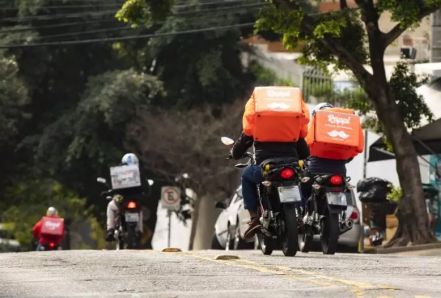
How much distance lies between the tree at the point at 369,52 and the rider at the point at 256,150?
835 cm

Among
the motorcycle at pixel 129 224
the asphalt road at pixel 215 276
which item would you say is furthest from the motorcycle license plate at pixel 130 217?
the asphalt road at pixel 215 276

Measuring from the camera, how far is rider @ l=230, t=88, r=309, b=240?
17.1 m

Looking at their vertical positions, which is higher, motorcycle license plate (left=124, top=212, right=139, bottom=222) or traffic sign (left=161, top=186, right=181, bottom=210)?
traffic sign (left=161, top=186, right=181, bottom=210)

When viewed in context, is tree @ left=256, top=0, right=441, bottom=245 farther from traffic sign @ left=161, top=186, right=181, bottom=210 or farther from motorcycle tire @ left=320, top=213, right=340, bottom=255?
traffic sign @ left=161, top=186, right=181, bottom=210

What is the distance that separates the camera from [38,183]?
2127 inches

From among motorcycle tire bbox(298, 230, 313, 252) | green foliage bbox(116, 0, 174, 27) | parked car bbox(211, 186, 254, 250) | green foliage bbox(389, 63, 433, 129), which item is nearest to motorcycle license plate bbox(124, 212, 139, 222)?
parked car bbox(211, 186, 254, 250)

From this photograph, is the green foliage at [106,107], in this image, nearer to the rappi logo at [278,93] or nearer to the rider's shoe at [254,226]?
the rider's shoe at [254,226]

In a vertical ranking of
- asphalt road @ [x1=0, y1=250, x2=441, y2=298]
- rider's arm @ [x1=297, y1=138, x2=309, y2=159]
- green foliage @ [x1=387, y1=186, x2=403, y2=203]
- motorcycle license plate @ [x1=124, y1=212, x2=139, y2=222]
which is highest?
rider's arm @ [x1=297, y1=138, x2=309, y2=159]

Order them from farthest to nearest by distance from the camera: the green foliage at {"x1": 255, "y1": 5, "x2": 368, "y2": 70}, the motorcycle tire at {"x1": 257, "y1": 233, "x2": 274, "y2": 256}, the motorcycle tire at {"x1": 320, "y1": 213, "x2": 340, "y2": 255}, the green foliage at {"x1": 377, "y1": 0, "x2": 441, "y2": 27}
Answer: the green foliage at {"x1": 255, "y1": 5, "x2": 368, "y2": 70} → the green foliage at {"x1": 377, "y1": 0, "x2": 441, "y2": 27} → the motorcycle tire at {"x1": 320, "y1": 213, "x2": 340, "y2": 255} → the motorcycle tire at {"x1": 257, "y1": 233, "x2": 274, "y2": 256}

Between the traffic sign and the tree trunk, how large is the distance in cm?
1656

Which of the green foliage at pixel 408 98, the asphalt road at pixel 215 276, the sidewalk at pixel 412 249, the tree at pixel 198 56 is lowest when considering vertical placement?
the asphalt road at pixel 215 276

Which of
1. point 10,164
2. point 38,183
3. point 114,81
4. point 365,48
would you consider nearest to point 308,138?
point 365,48

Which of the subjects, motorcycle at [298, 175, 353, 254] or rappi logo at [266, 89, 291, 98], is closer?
rappi logo at [266, 89, 291, 98]

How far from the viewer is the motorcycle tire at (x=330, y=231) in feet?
60.8
